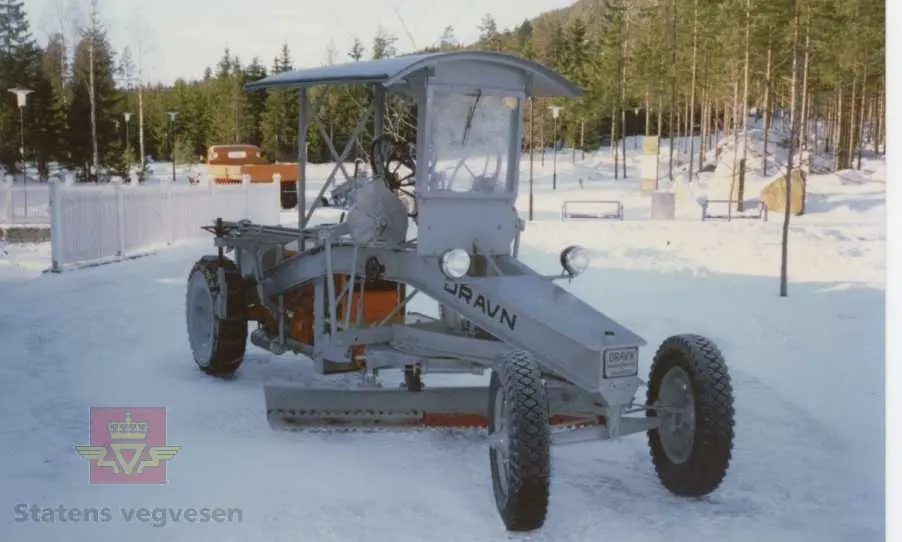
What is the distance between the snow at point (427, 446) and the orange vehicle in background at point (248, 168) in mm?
15721

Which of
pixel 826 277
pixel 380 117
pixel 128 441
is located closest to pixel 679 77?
pixel 826 277

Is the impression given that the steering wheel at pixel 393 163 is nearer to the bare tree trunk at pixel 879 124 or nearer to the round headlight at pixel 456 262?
the round headlight at pixel 456 262

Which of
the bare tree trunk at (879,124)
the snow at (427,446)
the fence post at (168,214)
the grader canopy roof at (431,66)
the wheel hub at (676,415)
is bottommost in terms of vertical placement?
the snow at (427,446)

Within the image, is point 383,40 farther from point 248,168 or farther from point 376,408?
point 248,168

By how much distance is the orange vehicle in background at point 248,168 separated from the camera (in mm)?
24422

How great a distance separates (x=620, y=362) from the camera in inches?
161

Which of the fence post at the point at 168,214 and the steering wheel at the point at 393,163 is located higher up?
the steering wheel at the point at 393,163

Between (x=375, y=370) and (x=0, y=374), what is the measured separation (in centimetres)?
262

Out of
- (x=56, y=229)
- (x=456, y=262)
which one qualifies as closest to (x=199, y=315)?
(x=456, y=262)

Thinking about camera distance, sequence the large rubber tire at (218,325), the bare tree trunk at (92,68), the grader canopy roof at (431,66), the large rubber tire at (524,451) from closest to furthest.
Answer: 1. the large rubber tire at (524,451)
2. the grader canopy roof at (431,66)
3. the bare tree trunk at (92,68)
4. the large rubber tire at (218,325)

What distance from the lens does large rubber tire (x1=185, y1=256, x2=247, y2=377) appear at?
6.23 metres

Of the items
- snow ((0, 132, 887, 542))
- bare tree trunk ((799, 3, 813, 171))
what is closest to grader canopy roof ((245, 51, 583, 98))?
snow ((0, 132, 887, 542))

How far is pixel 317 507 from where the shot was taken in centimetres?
386

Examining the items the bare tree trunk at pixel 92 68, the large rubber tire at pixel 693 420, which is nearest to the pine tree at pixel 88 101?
the bare tree trunk at pixel 92 68
